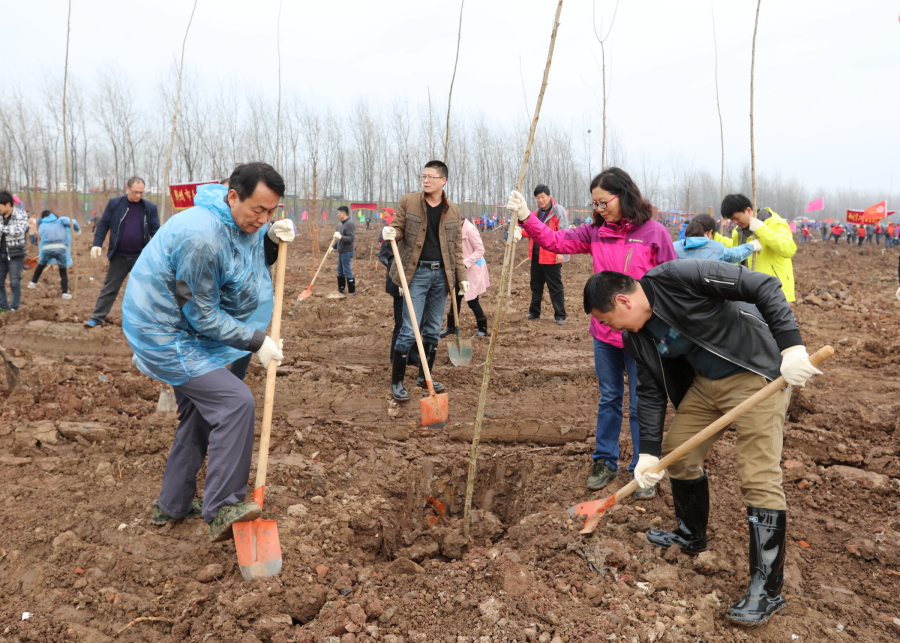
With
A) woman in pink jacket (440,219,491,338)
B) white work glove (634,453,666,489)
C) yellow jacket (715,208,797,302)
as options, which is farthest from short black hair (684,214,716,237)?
white work glove (634,453,666,489)

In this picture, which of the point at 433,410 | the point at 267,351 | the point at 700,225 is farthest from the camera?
the point at 700,225

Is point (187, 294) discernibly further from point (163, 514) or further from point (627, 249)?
point (627, 249)

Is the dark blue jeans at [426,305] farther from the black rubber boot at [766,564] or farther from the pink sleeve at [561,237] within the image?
the black rubber boot at [766,564]

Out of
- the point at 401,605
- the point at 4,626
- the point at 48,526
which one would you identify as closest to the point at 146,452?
the point at 48,526

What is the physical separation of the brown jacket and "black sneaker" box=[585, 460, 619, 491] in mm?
2046

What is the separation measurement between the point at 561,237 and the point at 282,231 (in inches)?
66.4

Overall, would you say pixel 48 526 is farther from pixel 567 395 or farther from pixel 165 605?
pixel 567 395

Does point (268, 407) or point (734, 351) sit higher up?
point (734, 351)

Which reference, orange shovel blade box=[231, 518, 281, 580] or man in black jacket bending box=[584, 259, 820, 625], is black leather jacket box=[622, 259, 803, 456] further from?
orange shovel blade box=[231, 518, 281, 580]

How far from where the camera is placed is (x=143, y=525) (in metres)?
3.08

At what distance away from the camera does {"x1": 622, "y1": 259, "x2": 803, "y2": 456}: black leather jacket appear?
227 cm

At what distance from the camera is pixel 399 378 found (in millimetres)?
4957

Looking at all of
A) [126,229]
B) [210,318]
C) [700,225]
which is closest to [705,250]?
[700,225]

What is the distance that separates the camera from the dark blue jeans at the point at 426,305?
4848 mm
